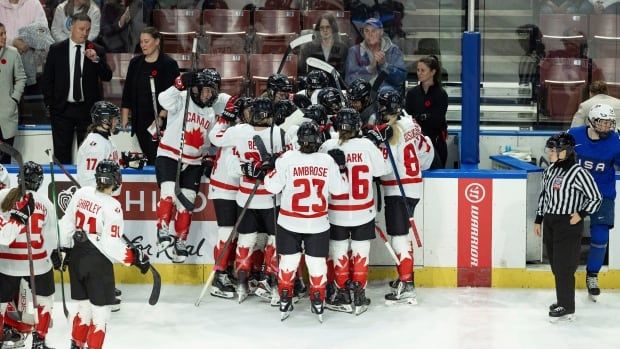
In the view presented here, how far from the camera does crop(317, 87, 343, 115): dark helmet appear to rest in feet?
28.2

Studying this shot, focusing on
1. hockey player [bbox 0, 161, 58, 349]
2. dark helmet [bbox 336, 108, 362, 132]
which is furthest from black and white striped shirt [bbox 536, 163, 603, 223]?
hockey player [bbox 0, 161, 58, 349]

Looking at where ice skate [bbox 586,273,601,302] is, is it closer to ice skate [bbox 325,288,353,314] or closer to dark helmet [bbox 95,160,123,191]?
ice skate [bbox 325,288,353,314]

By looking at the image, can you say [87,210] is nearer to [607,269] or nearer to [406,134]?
[406,134]

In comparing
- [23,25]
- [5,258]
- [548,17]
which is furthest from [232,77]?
[5,258]

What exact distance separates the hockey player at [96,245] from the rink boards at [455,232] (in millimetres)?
2020

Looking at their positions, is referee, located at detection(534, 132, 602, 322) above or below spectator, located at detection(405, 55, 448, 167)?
below

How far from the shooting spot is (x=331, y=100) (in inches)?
338

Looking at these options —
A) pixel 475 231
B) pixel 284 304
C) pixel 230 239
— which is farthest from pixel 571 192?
pixel 230 239

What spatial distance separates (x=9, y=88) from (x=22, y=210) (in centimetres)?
310

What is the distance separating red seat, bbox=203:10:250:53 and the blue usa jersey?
3.63 m

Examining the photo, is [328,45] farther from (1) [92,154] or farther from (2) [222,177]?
(1) [92,154]

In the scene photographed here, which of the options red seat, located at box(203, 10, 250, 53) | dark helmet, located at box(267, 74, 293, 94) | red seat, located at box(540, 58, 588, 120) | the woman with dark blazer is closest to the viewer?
dark helmet, located at box(267, 74, 293, 94)

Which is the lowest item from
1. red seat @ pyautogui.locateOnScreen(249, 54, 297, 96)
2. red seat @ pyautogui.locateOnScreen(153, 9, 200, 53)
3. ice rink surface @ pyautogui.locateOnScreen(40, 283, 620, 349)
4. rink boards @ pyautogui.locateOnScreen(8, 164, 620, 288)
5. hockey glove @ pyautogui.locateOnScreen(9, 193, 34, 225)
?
→ ice rink surface @ pyautogui.locateOnScreen(40, 283, 620, 349)

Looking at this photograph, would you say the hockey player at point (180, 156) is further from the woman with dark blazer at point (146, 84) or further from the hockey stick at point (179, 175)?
the woman with dark blazer at point (146, 84)
